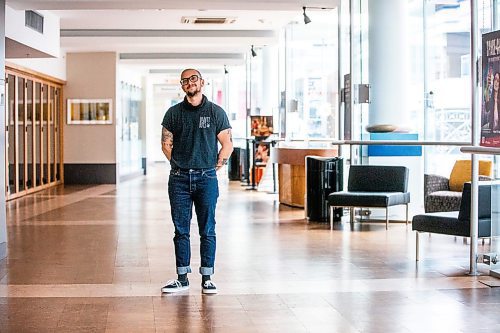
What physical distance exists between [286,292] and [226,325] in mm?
1130

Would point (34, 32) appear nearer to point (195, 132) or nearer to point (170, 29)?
point (170, 29)

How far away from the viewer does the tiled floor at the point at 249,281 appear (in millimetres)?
5375

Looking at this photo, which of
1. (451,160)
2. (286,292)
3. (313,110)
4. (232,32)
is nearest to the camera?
(286,292)

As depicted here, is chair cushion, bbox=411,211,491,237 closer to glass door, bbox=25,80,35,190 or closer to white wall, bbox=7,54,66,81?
white wall, bbox=7,54,66,81

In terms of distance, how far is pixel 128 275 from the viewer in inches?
279

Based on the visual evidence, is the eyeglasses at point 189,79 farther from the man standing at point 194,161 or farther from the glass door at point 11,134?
the glass door at point 11,134

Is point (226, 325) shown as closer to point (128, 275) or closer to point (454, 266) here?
point (128, 275)

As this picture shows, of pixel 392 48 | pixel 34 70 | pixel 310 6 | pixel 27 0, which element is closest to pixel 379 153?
pixel 392 48

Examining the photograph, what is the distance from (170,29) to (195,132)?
1046cm

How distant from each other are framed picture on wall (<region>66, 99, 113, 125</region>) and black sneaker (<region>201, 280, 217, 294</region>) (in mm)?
14425

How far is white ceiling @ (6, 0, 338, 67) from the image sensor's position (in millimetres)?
13045

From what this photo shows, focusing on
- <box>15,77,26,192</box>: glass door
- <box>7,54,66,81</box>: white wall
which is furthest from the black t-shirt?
<box>15,77,26,192</box>: glass door

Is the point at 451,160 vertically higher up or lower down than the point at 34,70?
lower down

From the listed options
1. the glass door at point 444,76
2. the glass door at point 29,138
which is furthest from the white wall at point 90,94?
the glass door at point 444,76
